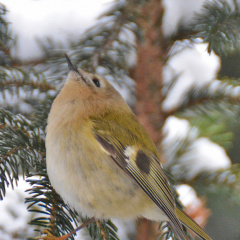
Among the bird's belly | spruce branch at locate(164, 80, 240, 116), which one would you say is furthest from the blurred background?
the bird's belly

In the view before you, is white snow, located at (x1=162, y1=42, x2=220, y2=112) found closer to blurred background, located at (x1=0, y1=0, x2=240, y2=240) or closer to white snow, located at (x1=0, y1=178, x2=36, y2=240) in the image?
blurred background, located at (x1=0, y1=0, x2=240, y2=240)

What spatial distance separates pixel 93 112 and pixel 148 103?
271 millimetres

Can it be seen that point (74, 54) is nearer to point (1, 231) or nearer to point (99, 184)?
point (99, 184)

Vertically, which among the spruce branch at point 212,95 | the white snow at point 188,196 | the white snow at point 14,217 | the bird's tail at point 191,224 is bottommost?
the bird's tail at point 191,224

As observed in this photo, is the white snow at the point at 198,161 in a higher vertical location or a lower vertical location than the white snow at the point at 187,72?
lower

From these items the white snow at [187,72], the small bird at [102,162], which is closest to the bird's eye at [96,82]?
the small bird at [102,162]

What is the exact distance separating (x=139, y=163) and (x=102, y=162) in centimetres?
15

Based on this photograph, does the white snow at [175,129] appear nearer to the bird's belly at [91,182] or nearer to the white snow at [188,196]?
the white snow at [188,196]

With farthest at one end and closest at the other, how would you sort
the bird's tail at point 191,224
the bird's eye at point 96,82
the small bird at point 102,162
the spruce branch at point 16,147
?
the bird's eye at point 96,82
the bird's tail at point 191,224
the small bird at point 102,162
the spruce branch at point 16,147

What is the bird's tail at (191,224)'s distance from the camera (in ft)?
4.02

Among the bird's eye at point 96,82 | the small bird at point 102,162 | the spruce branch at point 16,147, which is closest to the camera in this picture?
the spruce branch at point 16,147

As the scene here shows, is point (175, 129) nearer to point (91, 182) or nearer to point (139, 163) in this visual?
point (139, 163)

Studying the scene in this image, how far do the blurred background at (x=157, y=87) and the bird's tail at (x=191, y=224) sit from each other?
11 centimetres

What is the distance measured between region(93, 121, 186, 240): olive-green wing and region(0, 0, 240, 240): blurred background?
0.46 feet
